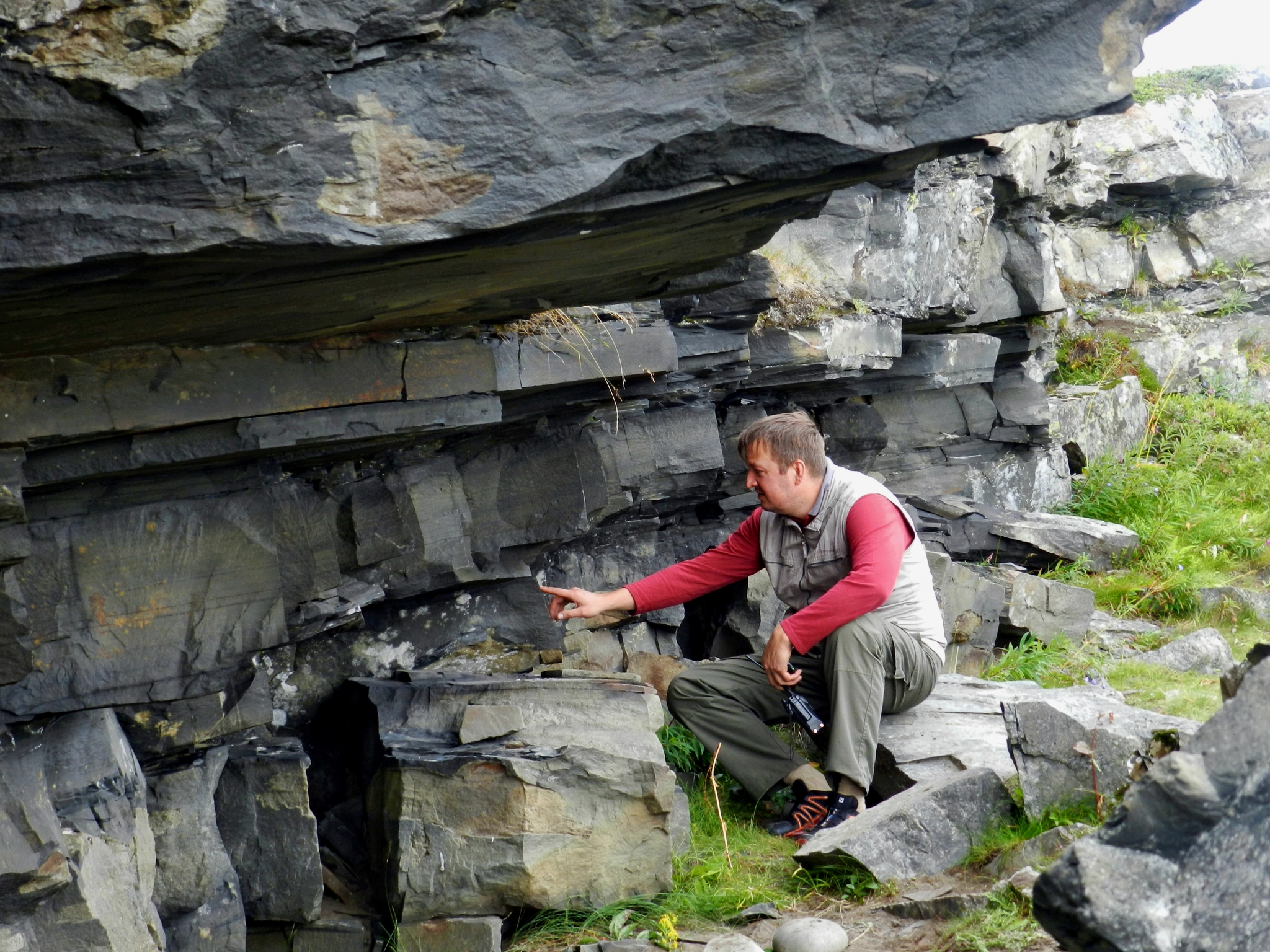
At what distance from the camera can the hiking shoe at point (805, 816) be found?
186 inches

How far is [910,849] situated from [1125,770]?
80 centimetres

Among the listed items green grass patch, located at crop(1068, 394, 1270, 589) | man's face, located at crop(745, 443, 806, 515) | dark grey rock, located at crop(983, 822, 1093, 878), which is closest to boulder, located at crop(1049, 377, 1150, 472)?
green grass patch, located at crop(1068, 394, 1270, 589)

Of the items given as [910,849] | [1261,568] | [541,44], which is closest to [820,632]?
[910,849]

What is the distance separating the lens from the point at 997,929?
10.6 ft

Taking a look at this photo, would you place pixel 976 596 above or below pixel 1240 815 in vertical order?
below

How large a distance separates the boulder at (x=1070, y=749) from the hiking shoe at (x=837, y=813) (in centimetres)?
80

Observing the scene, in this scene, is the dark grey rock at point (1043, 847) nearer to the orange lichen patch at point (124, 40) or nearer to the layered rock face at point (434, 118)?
the layered rock face at point (434, 118)

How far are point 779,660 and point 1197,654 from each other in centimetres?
351

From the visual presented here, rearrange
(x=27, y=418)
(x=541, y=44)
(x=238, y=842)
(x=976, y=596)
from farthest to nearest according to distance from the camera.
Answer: (x=976, y=596)
(x=238, y=842)
(x=27, y=418)
(x=541, y=44)

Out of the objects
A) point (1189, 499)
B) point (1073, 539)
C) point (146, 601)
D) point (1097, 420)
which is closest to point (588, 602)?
point (146, 601)

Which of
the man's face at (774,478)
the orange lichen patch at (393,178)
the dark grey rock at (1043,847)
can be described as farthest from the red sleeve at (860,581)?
the orange lichen patch at (393,178)

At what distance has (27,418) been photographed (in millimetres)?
3217

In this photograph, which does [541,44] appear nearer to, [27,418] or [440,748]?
[27,418]

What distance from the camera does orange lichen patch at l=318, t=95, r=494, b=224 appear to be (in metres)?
2.31
